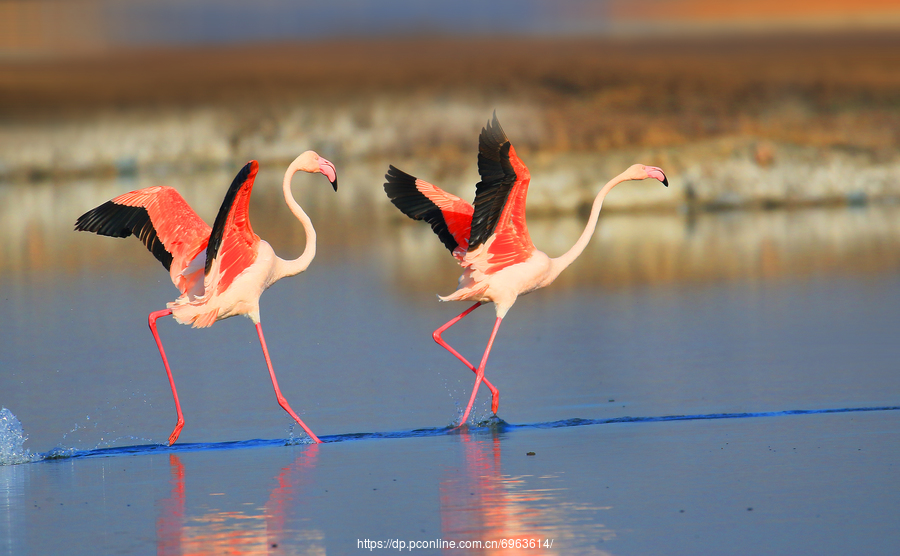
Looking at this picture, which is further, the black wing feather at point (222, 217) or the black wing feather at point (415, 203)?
the black wing feather at point (415, 203)

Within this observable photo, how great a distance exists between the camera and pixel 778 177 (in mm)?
26312

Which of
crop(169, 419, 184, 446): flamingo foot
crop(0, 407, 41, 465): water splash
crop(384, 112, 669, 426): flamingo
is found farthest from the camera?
crop(384, 112, 669, 426): flamingo

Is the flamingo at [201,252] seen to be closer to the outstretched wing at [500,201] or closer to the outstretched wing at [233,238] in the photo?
the outstretched wing at [233,238]

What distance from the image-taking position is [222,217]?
828cm

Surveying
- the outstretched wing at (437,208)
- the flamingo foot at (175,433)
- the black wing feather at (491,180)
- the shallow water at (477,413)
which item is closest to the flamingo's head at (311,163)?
the outstretched wing at (437,208)

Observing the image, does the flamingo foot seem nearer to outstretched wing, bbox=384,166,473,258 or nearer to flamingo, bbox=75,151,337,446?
flamingo, bbox=75,151,337,446

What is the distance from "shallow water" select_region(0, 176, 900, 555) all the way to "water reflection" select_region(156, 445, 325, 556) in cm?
2

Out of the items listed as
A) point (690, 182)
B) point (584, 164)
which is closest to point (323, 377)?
point (584, 164)

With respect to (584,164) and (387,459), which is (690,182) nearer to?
(584,164)

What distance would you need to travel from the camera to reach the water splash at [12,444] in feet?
25.5

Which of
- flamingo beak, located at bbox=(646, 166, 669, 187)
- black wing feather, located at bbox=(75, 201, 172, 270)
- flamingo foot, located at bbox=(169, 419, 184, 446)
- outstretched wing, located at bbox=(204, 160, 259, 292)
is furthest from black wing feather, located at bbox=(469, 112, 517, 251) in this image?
flamingo foot, located at bbox=(169, 419, 184, 446)

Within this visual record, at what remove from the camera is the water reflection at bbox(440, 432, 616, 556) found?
557 cm

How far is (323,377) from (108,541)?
14.9ft

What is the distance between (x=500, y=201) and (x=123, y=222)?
298cm
